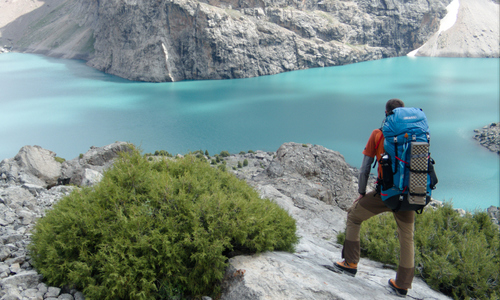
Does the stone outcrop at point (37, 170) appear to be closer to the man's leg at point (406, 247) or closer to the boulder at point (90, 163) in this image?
the boulder at point (90, 163)

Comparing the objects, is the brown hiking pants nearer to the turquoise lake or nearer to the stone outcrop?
the stone outcrop

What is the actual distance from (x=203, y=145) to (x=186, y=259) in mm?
24093

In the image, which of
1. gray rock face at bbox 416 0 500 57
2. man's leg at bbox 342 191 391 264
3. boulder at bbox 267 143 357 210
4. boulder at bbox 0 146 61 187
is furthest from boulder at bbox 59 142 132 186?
gray rock face at bbox 416 0 500 57

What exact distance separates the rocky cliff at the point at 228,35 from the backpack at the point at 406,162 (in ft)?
200

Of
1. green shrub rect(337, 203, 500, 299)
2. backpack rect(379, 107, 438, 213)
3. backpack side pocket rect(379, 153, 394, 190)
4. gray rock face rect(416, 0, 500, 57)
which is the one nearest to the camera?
backpack rect(379, 107, 438, 213)

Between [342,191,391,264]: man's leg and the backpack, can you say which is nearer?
the backpack

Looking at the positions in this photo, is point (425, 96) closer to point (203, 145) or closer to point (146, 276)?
point (203, 145)

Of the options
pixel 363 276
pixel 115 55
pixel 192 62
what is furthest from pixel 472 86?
pixel 115 55

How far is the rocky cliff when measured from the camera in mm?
61375

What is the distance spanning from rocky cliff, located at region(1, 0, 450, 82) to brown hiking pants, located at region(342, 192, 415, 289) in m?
60.8

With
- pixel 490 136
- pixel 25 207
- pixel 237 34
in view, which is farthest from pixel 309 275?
pixel 237 34

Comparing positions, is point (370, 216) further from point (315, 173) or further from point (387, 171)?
point (315, 173)

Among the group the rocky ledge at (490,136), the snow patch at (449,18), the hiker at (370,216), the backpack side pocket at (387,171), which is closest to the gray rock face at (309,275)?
the hiker at (370,216)

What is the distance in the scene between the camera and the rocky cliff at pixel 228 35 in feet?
201
